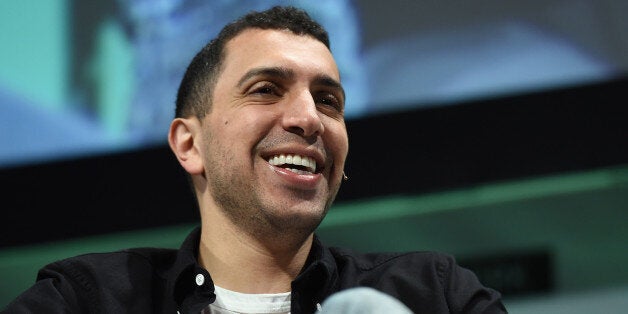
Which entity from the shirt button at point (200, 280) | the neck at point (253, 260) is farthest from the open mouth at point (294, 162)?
the shirt button at point (200, 280)

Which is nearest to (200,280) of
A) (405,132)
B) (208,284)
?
(208,284)

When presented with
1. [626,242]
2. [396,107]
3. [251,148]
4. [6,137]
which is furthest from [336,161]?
[6,137]

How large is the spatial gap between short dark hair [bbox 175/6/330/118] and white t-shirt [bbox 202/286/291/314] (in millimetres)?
344

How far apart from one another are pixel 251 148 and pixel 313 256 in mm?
221

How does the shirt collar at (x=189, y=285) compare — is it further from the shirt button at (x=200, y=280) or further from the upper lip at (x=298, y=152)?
the upper lip at (x=298, y=152)

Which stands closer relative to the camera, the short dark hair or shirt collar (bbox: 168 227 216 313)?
shirt collar (bbox: 168 227 216 313)

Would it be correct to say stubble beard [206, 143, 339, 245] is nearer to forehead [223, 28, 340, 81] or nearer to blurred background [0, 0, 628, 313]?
forehead [223, 28, 340, 81]

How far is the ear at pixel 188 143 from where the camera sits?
5.01ft

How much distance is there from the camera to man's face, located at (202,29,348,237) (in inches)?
54.0

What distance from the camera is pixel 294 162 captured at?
1383mm

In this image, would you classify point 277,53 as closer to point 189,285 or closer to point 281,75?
point 281,75

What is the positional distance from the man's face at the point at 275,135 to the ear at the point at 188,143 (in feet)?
0.10

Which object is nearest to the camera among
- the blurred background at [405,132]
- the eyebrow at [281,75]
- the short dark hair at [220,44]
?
the eyebrow at [281,75]

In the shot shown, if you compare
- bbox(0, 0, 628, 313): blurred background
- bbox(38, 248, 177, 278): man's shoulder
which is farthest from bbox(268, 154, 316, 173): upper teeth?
bbox(0, 0, 628, 313): blurred background
